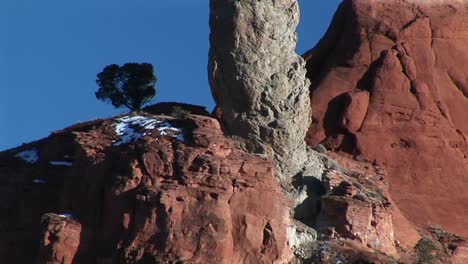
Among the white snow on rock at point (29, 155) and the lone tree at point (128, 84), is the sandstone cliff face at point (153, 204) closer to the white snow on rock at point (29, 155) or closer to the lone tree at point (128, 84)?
the white snow on rock at point (29, 155)

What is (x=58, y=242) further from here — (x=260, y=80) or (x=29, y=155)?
(x=260, y=80)

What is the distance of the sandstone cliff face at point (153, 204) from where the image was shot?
2463 inches

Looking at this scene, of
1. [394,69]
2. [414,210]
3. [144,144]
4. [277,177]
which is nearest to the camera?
[144,144]

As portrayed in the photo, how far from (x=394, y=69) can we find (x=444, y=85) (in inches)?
129

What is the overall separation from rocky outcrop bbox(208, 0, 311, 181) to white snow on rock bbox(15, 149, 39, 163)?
6.70 m

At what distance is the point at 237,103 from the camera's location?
70688 millimetres

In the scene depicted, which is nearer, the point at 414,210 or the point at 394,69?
the point at 414,210

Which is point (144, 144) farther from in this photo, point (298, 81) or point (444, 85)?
point (444, 85)

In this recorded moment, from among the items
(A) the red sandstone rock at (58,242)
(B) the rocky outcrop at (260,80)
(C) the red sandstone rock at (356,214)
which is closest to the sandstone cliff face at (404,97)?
(C) the red sandstone rock at (356,214)

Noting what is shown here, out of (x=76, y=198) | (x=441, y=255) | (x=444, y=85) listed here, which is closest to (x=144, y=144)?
(x=76, y=198)

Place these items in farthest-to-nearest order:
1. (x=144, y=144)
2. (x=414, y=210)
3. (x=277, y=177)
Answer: (x=414, y=210), (x=277, y=177), (x=144, y=144)

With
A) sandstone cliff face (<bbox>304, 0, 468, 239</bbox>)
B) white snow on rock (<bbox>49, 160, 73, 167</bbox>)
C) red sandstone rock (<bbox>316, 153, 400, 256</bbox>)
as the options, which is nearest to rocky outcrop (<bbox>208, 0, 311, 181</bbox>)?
red sandstone rock (<bbox>316, 153, 400, 256</bbox>)

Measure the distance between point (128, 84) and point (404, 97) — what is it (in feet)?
38.4

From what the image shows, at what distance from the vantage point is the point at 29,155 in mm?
70312
